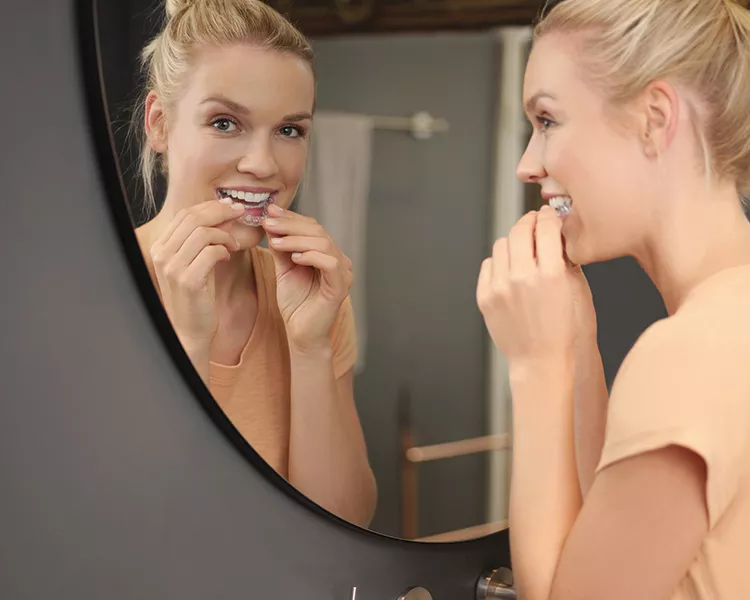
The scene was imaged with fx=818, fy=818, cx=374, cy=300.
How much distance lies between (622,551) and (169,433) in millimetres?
358

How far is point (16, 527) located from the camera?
0.57m

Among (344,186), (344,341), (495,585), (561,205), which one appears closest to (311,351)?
(344,341)

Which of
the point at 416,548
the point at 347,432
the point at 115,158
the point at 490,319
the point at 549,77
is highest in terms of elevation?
the point at 549,77

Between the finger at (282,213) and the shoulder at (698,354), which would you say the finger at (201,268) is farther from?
the shoulder at (698,354)

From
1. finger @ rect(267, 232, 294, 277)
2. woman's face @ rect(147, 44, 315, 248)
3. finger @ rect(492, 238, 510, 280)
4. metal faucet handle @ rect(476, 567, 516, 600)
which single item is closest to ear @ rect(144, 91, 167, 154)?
woman's face @ rect(147, 44, 315, 248)

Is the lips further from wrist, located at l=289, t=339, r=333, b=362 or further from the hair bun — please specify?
the hair bun

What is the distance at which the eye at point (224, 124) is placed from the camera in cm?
61

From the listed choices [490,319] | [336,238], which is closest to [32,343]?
[336,238]

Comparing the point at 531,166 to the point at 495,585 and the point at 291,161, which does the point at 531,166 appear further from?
the point at 495,585

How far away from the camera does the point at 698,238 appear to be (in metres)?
0.70

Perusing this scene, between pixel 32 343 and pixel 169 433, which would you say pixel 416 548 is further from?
pixel 32 343

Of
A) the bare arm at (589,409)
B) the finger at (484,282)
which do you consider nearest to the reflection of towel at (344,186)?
the finger at (484,282)

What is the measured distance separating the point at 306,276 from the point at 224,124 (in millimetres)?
139

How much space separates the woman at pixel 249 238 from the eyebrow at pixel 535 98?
0.67 feet
